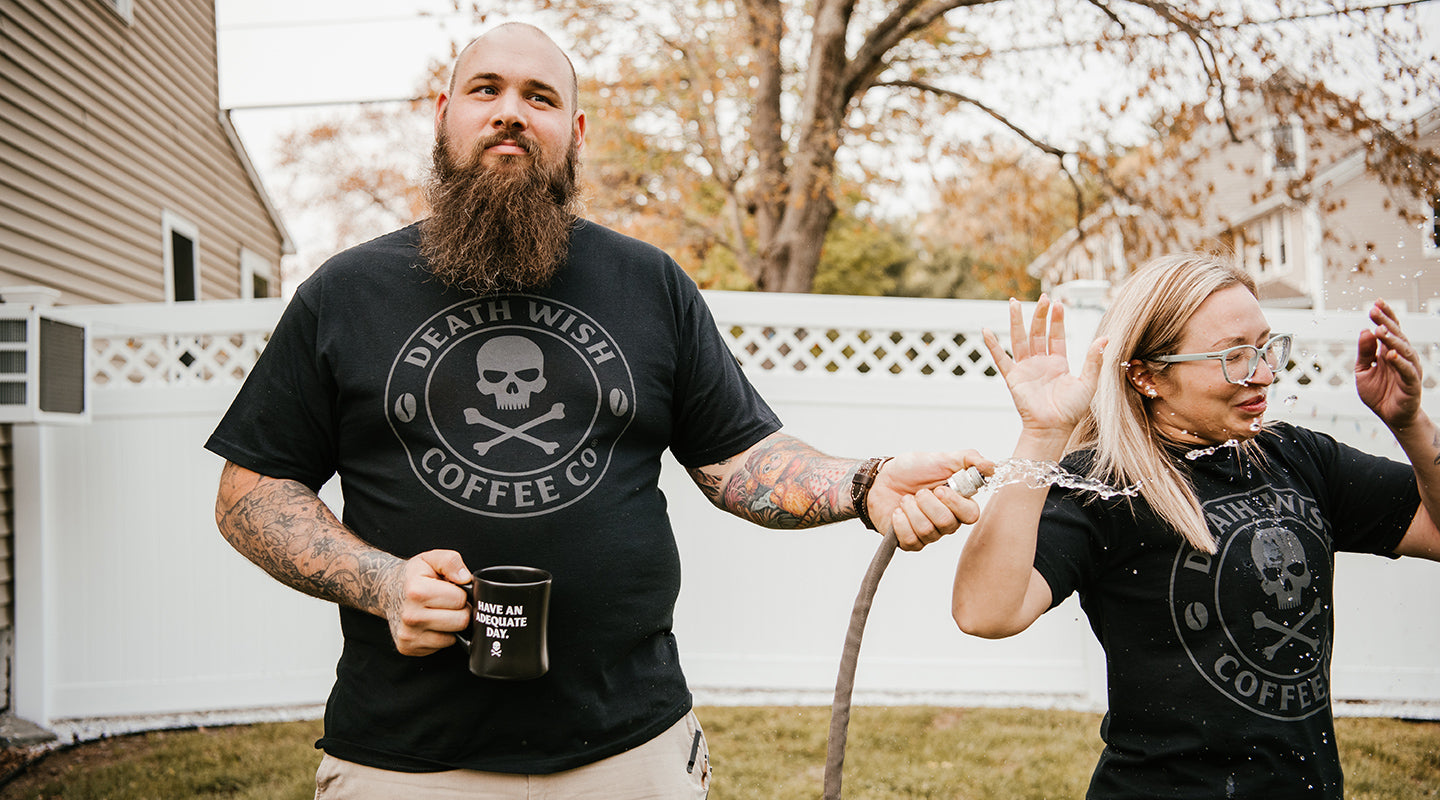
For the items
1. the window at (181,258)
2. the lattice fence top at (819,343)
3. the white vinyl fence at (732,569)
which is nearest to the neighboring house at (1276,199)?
the lattice fence top at (819,343)

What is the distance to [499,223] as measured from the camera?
1923mm

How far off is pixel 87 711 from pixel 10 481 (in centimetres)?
122

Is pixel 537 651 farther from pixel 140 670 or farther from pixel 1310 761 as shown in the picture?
pixel 140 670

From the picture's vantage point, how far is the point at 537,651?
1556mm

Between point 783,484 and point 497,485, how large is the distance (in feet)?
1.89

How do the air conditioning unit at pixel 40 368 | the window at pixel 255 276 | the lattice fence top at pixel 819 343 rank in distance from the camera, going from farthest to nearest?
the window at pixel 255 276, the lattice fence top at pixel 819 343, the air conditioning unit at pixel 40 368

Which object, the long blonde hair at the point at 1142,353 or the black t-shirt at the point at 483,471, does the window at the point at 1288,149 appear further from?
the black t-shirt at the point at 483,471

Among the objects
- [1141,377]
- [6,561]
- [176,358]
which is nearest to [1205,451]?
[1141,377]

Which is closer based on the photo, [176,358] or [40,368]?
[40,368]

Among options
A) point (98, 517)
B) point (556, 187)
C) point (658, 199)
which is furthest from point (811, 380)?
point (658, 199)

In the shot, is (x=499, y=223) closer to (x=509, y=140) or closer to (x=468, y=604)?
(x=509, y=140)

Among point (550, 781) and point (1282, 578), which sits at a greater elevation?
point (1282, 578)

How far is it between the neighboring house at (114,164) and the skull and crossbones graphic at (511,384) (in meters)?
4.02

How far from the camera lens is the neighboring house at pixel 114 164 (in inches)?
239
